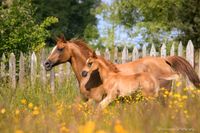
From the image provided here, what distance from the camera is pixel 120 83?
9.02 m

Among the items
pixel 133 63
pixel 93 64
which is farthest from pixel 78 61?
pixel 93 64

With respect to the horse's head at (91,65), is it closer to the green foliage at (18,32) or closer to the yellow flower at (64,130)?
the yellow flower at (64,130)

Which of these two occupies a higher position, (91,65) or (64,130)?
(91,65)

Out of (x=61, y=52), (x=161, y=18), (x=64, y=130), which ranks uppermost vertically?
(x=161, y=18)

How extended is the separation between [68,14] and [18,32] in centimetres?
4291

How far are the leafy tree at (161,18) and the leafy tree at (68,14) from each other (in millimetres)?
13730

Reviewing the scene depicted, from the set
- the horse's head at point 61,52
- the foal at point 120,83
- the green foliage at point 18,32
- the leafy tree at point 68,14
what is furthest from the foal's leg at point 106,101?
the leafy tree at point 68,14

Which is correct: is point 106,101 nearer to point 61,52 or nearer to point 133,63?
point 133,63

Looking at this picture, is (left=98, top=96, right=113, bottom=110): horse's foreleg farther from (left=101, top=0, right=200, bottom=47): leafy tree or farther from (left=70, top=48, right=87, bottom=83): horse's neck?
(left=101, top=0, right=200, bottom=47): leafy tree

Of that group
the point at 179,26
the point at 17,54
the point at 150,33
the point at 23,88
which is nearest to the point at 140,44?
the point at 150,33

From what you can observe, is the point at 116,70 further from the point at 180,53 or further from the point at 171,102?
the point at 180,53

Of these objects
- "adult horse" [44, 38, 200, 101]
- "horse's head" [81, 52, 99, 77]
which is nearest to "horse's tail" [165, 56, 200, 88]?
"adult horse" [44, 38, 200, 101]

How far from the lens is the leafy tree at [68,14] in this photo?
55.8m

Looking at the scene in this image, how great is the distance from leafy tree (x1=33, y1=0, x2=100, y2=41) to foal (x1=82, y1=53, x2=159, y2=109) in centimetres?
4121
